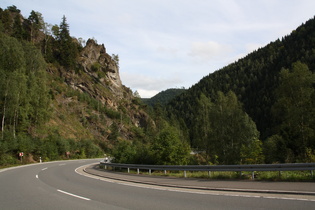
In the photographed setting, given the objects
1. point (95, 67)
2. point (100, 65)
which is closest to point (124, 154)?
point (95, 67)

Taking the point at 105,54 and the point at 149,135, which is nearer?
the point at 149,135

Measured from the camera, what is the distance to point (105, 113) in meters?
75.3

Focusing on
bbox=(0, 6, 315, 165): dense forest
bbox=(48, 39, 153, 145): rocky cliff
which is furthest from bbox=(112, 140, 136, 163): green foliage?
bbox=(48, 39, 153, 145): rocky cliff

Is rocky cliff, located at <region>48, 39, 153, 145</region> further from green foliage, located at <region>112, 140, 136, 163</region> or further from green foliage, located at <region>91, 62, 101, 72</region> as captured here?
green foliage, located at <region>112, 140, 136, 163</region>

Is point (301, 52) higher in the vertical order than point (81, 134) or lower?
higher

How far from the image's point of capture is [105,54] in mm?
98500

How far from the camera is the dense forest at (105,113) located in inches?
981

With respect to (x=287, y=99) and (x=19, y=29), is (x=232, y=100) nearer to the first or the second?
(x=287, y=99)

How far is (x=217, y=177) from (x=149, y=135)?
2583 inches

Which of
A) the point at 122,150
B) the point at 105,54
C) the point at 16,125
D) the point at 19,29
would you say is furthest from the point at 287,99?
the point at 105,54

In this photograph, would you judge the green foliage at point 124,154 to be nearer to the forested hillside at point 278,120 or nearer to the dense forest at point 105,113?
the dense forest at point 105,113

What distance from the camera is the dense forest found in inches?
981

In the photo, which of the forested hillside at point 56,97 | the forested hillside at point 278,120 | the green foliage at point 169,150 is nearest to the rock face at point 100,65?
the forested hillside at point 56,97

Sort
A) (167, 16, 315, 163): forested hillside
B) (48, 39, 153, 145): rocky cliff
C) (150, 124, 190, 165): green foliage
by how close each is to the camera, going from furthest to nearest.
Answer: (48, 39, 153, 145): rocky cliff
(167, 16, 315, 163): forested hillside
(150, 124, 190, 165): green foliage
